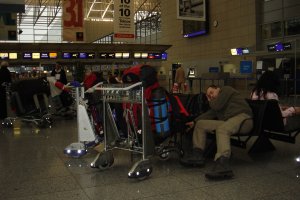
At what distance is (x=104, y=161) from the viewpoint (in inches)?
223

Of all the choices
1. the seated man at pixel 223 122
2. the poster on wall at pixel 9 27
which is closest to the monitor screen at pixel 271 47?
the poster on wall at pixel 9 27

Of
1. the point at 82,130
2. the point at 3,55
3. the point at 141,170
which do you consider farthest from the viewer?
the point at 3,55

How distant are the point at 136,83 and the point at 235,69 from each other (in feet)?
75.8

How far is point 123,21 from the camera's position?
15.2m

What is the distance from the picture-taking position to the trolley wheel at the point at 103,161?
5.62m

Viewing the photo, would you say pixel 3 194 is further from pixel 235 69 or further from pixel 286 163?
pixel 235 69

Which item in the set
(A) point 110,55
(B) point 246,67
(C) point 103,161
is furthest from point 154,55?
(C) point 103,161

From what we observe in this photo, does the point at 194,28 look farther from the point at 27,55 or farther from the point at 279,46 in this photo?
the point at 27,55

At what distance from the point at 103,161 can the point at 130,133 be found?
1.81 ft

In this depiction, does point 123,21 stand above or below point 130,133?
above

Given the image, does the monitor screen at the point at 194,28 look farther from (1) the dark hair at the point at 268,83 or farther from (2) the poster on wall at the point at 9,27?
(1) the dark hair at the point at 268,83

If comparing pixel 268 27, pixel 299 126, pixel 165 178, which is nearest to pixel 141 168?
pixel 165 178

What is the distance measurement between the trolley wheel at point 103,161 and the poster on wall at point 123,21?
9.84m

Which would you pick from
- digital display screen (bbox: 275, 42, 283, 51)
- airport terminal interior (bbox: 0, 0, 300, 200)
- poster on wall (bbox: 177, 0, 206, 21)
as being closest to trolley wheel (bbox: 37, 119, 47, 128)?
airport terminal interior (bbox: 0, 0, 300, 200)
